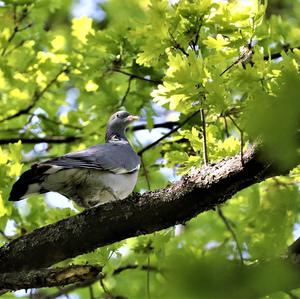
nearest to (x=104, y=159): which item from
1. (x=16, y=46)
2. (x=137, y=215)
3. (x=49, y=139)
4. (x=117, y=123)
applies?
(x=117, y=123)

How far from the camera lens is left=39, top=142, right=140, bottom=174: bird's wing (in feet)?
16.3

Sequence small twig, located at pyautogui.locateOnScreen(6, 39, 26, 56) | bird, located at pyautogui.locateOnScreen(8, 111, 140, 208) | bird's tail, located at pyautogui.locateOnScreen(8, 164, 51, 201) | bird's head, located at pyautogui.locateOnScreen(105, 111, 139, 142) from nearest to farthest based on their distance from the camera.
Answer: bird's tail, located at pyautogui.locateOnScreen(8, 164, 51, 201) → bird, located at pyautogui.locateOnScreen(8, 111, 140, 208) → small twig, located at pyautogui.locateOnScreen(6, 39, 26, 56) → bird's head, located at pyautogui.locateOnScreen(105, 111, 139, 142)

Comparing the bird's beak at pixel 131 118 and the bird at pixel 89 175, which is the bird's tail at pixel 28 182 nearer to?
the bird at pixel 89 175

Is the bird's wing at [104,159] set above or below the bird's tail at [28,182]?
above

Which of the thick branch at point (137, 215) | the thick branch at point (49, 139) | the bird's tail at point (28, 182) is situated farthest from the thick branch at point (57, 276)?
the thick branch at point (49, 139)

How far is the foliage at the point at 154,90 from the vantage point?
3.51 m

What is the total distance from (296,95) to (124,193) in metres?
4.08

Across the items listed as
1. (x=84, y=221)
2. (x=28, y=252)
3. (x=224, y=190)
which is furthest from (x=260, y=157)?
(x=28, y=252)

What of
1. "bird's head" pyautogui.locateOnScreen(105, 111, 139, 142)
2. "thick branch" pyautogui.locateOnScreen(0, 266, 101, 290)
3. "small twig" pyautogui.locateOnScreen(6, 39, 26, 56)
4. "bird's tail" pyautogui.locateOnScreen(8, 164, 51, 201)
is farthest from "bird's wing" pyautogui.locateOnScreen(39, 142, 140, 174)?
"small twig" pyautogui.locateOnScreen(6, 39, 26, 56)

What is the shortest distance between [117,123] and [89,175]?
127 cm

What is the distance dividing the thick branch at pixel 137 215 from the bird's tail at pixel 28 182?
1.73ft

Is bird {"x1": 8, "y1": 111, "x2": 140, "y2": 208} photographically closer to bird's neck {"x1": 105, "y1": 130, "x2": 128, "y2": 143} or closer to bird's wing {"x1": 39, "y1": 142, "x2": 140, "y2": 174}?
bird's wing {"x1": 39, "y1": 142, "x2": 140, "y2": 174}

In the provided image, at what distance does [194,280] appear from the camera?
1.34 m

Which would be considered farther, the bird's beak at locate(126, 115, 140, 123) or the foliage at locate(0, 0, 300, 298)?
the bird's beak at locate(126, 115, 140, 123)
